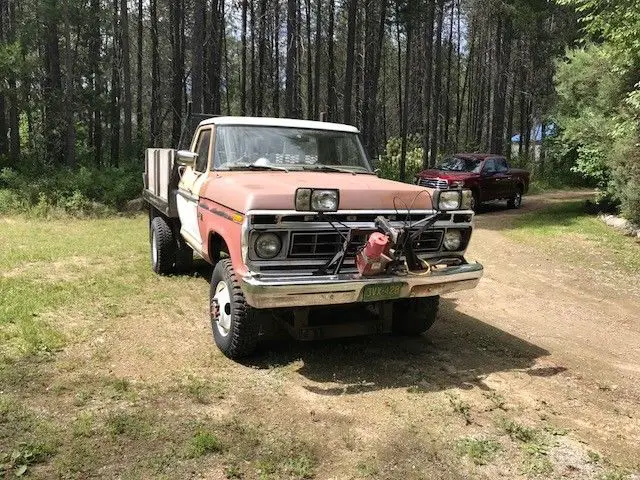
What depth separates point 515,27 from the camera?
98.9 feet

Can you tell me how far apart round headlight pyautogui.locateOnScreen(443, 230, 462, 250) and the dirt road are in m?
1.05

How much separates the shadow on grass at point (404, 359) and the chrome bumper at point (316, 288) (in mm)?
743

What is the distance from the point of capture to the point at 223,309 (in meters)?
5.12

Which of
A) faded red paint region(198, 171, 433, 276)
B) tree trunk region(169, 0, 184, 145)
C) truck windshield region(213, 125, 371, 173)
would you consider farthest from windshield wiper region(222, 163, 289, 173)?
tree trunk region(169, 0, 184, 145)

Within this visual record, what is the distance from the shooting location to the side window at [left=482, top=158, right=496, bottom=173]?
17.5 meters

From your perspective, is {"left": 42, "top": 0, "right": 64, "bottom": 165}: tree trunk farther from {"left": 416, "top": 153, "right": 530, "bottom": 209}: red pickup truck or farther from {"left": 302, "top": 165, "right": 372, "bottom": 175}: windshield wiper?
{"left": 302, "top": 165, "right": 372, "bottom": 175}: windshield wiper

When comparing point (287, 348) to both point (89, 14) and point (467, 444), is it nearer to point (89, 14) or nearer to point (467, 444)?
point (467, 444)

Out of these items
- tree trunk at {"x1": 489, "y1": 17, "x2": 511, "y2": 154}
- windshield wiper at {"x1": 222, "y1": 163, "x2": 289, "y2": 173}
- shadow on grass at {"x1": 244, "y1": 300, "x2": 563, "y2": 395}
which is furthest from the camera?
tree trunk at {"x1": 489, "y1": 17, "x2": 511, "y2": 154}

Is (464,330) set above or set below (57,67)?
below

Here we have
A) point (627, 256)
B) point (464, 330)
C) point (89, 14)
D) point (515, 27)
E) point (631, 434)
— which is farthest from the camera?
point (515, 27)

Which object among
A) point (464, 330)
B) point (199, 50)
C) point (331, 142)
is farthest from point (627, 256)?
point (199, 50)

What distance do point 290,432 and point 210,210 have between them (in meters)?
2.45

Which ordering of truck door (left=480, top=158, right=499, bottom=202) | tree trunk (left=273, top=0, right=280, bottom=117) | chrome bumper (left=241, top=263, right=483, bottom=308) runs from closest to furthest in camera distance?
chrome bumper (left=241, top=263, right=483, bottom=308), truck door (left=480, top=158, right=499, bottom=202), tree trunk (left=273, top=0, right=280, bottom=117)

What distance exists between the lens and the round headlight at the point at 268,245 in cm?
450
